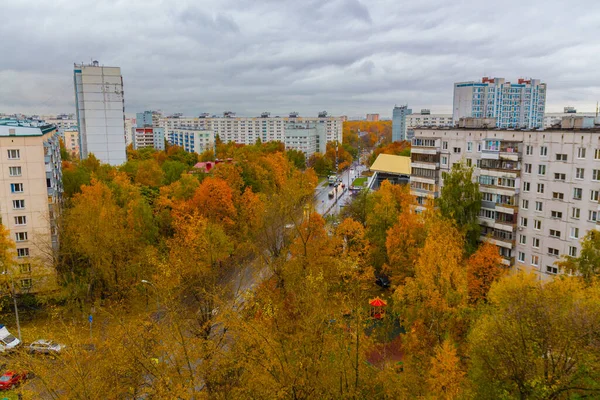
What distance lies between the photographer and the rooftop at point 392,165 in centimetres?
6775

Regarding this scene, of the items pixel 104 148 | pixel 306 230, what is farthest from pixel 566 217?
pixel 104 148

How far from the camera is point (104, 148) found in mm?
80312

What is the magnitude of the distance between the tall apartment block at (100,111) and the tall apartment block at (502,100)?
2833 inches

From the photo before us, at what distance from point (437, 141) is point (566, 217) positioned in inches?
453

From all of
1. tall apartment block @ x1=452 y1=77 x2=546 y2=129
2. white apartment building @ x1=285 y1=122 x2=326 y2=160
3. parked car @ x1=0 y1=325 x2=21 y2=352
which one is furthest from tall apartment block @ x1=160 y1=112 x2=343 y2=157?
parked car @ x1=0 y1=325 x2=21 y2=352

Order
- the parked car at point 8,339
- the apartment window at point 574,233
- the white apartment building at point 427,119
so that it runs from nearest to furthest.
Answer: the parked car at point 8,339, the apartment window at point 574,233, the white apartment building at point 427,119

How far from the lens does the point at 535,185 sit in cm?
3012

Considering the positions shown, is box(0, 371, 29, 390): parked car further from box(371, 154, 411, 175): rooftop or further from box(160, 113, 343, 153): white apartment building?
box(160, 113, 343, 153): white apartment building

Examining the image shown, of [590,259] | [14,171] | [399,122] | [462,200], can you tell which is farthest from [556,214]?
[399,122]

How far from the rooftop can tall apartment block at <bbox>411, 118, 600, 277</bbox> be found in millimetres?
31792

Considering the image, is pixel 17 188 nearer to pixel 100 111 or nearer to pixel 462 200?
pixel 462 200

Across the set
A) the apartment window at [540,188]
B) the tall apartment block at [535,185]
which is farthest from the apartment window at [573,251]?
the apartment window at [540,188]

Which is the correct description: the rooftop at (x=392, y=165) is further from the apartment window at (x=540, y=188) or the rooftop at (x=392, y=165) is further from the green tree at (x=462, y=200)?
the apartment window at (x=540, y=188)

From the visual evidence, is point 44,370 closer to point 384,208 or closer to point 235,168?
point 384,208
